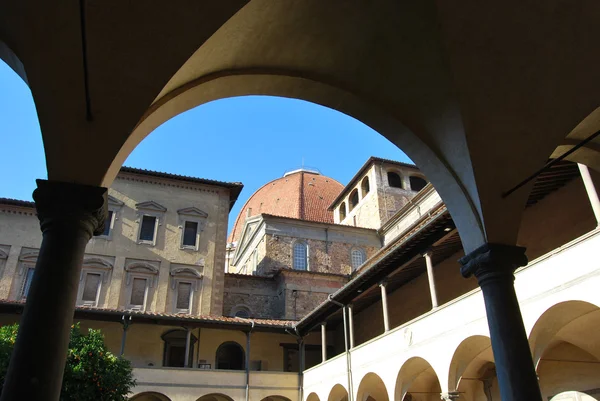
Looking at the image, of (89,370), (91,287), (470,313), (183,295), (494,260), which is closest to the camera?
(494,260)

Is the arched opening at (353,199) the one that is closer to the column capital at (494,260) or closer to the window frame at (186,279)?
the window frame at (186,279)

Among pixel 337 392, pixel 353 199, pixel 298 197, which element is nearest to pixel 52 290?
pixel 337 392

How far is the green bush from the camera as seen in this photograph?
1144 centimetres

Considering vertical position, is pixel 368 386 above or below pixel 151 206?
below

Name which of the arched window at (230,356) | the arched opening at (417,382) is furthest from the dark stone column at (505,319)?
the arched window at (230,356)

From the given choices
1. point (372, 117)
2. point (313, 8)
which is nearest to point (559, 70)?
point (372, 117)

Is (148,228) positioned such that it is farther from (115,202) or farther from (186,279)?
(186,279)

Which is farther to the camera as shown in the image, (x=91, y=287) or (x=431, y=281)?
(x=91, y=287)

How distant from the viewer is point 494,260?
4734 millimetres

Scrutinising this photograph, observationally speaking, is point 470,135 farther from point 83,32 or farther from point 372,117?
point 83,32

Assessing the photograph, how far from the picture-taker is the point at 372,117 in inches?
211

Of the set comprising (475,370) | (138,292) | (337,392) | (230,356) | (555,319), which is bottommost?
(475,370)

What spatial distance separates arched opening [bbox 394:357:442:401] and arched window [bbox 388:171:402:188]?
16.5 metres

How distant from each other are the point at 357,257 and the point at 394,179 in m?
5.71
